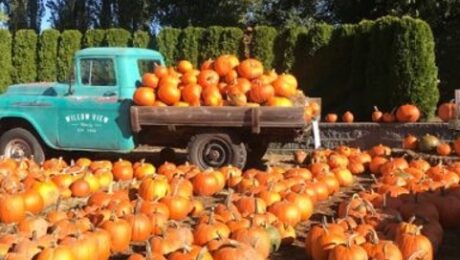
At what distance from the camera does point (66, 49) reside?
17.0 metres

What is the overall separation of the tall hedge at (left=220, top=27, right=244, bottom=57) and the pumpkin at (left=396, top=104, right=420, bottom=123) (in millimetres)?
4529

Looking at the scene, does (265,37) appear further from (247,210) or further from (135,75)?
(247,210)

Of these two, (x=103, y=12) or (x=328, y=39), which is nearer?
(x=328, y=39)

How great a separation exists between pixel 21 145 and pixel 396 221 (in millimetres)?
6518

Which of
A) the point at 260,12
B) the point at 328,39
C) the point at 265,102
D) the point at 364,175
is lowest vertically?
the point at 364,175

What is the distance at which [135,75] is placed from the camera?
9.73 m

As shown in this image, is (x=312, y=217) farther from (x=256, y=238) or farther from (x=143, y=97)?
(x=143, y=97)

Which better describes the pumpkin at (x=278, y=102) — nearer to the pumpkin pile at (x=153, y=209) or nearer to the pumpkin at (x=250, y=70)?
the pumpkin at (x=250, y=70)

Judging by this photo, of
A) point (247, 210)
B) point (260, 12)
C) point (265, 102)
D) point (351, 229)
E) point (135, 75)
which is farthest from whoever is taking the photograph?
point (260, 12)

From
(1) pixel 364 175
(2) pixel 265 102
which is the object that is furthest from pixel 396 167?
(2) pixel 265 102

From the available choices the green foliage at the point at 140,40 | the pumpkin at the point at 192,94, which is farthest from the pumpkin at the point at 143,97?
the green foliage at the point at 140,40

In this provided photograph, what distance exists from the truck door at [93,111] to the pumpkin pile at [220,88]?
0.42m

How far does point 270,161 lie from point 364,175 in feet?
6.52

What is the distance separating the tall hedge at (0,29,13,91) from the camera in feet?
56.5
